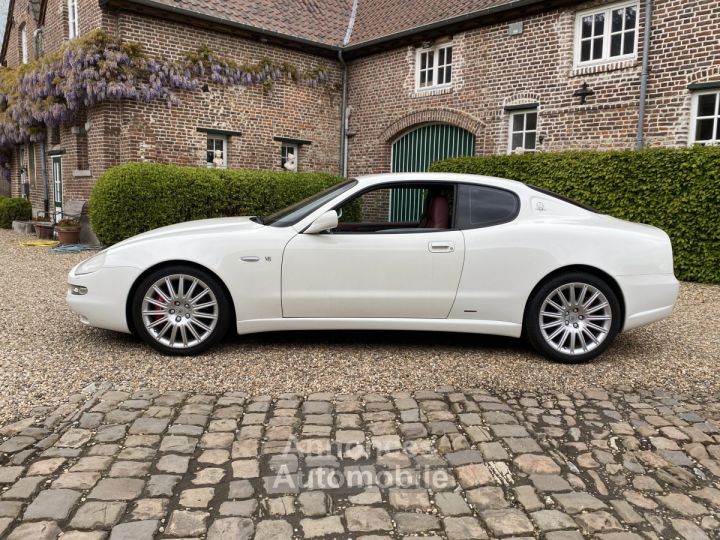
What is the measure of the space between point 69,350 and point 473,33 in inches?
454

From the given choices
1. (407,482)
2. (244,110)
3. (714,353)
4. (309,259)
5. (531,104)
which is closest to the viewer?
(407,482)

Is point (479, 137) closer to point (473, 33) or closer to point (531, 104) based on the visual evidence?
point (531, 104)

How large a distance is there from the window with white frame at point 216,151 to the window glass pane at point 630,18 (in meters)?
9.37

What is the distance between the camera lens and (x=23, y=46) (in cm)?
1877

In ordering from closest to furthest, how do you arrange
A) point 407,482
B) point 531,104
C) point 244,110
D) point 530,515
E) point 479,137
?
point 530,515 < point 407,482 < point 531,104 < point 479,137 < point 244,110

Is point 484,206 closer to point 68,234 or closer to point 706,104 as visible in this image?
point 706,104

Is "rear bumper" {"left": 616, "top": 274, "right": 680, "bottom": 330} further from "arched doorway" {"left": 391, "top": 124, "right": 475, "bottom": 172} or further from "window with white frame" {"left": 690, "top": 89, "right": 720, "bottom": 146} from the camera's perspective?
"arched doorway" {"left": 391, "top": 124, "right": 475, "bottom": 172}

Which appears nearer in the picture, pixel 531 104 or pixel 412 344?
pixel 412 344

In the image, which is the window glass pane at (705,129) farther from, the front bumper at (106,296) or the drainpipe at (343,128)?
the front bumper at (106,296)

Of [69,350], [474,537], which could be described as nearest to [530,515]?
[474,537]

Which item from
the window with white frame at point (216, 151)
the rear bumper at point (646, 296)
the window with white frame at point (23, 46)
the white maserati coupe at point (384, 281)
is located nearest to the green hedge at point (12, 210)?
the window with white frame at point (23, 46)

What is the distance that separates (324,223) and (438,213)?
99 centimetres

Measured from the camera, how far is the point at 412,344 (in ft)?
16.3

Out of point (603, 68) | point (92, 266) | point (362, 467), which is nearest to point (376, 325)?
point (362, 467)
